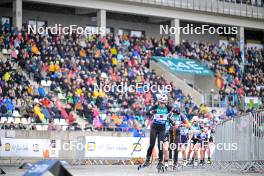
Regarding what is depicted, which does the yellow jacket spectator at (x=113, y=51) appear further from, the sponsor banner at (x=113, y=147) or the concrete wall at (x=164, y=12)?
the sponsor banner at (x=113, y=147)

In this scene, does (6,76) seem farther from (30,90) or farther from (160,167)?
(160,167)

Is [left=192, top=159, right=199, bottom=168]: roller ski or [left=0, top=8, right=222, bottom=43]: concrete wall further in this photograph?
[left=0, top=8, right=222, bottom=43]: concrete wall

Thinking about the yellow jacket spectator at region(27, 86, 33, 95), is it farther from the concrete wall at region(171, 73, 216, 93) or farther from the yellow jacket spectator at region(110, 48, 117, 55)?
the concrete wall at region(171, 73, 216, 93)

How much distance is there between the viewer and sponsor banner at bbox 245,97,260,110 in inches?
1770

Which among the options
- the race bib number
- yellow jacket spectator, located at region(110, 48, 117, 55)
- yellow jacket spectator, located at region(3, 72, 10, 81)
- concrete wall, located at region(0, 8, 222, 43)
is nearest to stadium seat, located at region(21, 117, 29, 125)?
yellow jacket spectator, located at region(3, 72, 10, 81)

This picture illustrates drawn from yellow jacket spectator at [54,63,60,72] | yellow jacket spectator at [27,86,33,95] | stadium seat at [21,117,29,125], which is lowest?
stadium seat at [21,117,29,125]

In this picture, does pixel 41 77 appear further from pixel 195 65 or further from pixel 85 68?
pixel 195 65

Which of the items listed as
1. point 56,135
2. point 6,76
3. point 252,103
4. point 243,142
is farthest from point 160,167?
point 252,103

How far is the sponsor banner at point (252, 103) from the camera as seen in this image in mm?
44969

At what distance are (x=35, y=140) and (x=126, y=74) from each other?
1263cm

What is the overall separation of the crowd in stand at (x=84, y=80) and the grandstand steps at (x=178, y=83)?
2.47ft

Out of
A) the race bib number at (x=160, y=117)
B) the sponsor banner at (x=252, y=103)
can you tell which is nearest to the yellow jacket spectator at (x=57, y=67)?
the sponsor banner at (x=252, y=103)

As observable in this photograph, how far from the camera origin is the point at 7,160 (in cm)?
2772

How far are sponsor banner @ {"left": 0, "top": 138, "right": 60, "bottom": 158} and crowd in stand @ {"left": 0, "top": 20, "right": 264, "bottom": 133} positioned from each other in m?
1.53
